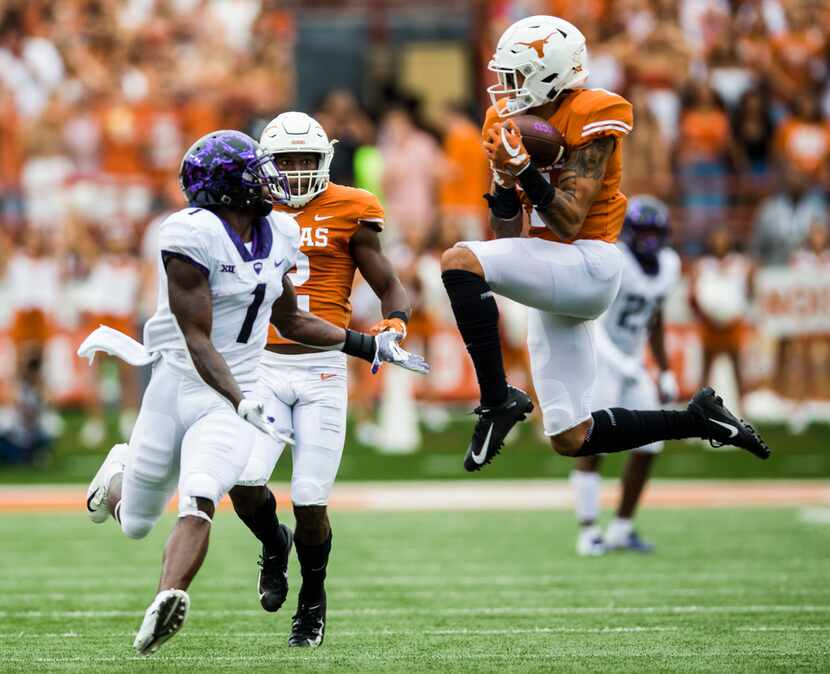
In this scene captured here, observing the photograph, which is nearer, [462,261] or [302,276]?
[462,261]

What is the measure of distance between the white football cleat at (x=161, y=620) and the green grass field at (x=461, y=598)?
376 mm

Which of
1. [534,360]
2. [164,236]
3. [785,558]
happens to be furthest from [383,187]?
[164,236]

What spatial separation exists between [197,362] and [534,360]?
162 centimetres

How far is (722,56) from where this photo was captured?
1577cm

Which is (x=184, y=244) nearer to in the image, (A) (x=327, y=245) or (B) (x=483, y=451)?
(A) (x=327, y=245)

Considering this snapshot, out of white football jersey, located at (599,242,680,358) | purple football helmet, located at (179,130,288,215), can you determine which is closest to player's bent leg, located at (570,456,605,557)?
white football jersey, located at (599,242,680,358)

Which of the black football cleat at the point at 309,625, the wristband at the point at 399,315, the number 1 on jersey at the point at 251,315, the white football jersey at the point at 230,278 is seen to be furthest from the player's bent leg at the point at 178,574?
the wristband at the point at 399,315

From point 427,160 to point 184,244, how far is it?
1079 centimetres

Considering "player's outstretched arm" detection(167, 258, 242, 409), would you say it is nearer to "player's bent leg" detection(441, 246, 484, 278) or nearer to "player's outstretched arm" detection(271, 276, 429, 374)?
"player's outstretched arm" detection(271, 276, 429, 374)

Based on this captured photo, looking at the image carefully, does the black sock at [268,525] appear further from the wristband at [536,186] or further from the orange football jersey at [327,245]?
the wristband at [536,186]

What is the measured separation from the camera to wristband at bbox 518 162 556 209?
5590 millimetres

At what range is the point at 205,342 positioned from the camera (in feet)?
16.8

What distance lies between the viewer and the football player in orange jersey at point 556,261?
19.0ft

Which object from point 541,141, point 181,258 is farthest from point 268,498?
point 541,141
